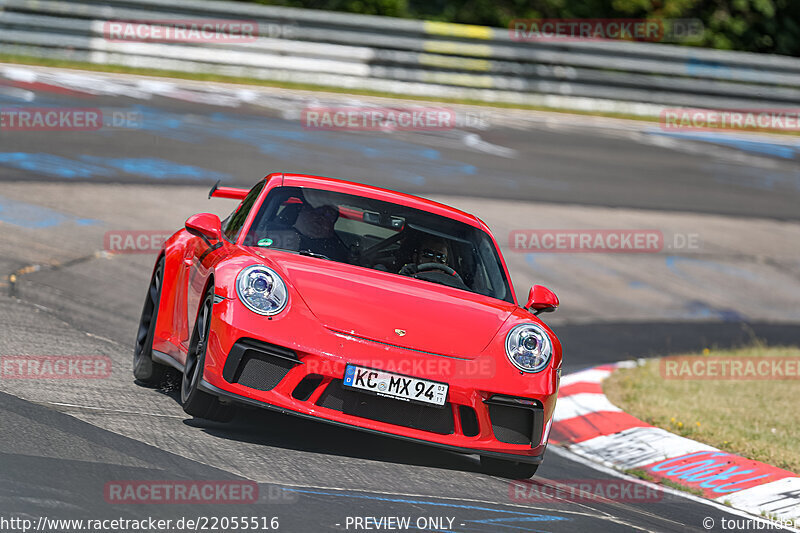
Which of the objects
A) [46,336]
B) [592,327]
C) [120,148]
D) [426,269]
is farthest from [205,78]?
[426,269]

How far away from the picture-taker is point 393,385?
17.7 ft

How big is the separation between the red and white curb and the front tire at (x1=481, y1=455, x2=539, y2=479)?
1.36m

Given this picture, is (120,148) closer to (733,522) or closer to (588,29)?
(733,522)

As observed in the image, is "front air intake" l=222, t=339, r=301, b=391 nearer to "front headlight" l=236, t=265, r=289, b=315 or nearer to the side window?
"front headlight" l=236, t=265, r=289, b=315

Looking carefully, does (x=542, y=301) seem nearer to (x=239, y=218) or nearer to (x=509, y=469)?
(x=509, y=469)

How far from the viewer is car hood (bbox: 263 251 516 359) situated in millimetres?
5574

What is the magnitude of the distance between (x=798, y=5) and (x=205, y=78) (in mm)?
13642

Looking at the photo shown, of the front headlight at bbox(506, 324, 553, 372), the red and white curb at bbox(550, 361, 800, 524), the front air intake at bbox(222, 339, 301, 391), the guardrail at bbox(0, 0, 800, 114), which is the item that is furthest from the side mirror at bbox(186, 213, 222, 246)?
the guardrail at bbox(0, 0, 800, 114)

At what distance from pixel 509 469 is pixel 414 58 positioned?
13.8m

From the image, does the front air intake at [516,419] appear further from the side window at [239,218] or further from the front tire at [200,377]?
the side window at [239,218]

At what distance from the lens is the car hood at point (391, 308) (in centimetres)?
557

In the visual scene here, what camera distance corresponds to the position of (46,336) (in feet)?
24.6

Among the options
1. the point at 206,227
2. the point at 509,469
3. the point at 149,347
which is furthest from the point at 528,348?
the point at 149,347

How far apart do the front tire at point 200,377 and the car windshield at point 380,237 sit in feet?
1.94
